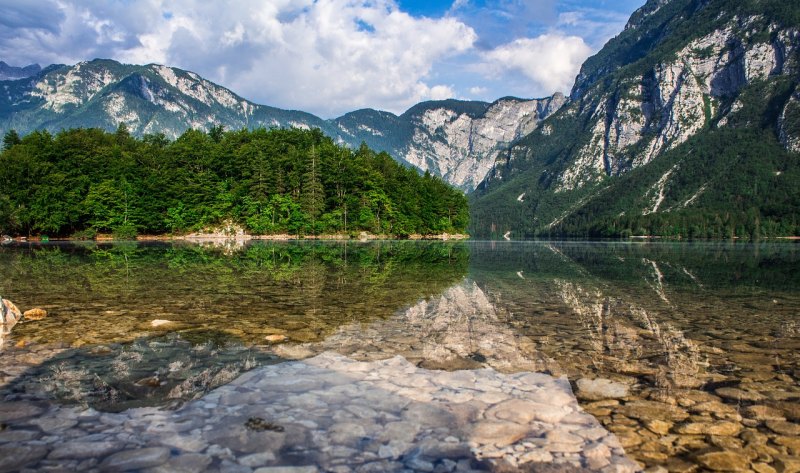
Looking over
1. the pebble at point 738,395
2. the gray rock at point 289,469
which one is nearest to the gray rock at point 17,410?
the gray rock at point 289,469

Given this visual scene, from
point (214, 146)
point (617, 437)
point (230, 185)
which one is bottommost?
A: point (617, 437)

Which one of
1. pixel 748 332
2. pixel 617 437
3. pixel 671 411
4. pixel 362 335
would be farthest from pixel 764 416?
pixel 362 335

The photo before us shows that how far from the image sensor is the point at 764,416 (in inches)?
204

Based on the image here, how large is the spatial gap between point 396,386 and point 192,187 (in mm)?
76459

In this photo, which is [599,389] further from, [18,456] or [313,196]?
[313,196]

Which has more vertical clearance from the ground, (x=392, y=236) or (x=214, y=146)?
(x=214, y=146)

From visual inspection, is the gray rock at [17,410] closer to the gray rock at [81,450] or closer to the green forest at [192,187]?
the gray rock at [81,450]

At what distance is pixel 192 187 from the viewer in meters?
73.8

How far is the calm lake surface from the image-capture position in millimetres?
4195

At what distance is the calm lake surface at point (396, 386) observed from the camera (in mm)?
4195

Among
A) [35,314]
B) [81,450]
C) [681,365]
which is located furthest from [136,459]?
[35,314]

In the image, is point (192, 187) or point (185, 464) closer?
point (185, 464)

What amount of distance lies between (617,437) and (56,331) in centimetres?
1002

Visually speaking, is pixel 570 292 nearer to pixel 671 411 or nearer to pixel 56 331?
pixel 671 411
